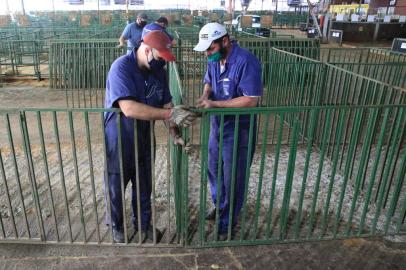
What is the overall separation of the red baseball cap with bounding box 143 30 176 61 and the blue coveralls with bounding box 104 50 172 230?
28 cm

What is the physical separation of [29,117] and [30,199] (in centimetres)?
407

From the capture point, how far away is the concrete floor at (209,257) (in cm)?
337

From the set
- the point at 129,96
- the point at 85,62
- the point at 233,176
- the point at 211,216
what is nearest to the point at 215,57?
the point at 129,96

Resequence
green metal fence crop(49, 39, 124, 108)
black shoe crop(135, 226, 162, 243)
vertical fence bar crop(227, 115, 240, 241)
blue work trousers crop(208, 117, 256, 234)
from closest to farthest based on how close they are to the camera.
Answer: vertical fence bar crop(227, 115, 240, 241), blue work trousers crop(208, 117, 256, 234), black shoe crop(135, 226, 162, 243), green metal fence crop(49, 39, 124, 108)

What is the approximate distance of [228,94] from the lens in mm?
3557

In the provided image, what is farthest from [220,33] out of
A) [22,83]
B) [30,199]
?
[22,83]

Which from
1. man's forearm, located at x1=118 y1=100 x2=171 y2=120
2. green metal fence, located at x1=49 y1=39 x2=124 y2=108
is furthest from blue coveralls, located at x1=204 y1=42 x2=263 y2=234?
green metal fence, located at x1=49 y1=39 x2=124 y2=108

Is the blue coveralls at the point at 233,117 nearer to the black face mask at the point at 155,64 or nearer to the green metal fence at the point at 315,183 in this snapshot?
the green metal fence at the point at 315,183

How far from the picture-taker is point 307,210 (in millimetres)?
4336

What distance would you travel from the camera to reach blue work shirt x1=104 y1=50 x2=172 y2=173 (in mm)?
2920

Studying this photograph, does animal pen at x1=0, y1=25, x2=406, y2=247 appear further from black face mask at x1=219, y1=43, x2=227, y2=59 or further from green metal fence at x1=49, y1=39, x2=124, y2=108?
green metal fence at x1=49, y1=39, x2=124, y2=108

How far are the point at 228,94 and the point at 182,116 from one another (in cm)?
88

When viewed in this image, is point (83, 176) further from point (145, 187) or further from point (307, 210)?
point (307, 210)

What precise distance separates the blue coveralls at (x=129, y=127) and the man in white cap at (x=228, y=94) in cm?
49
